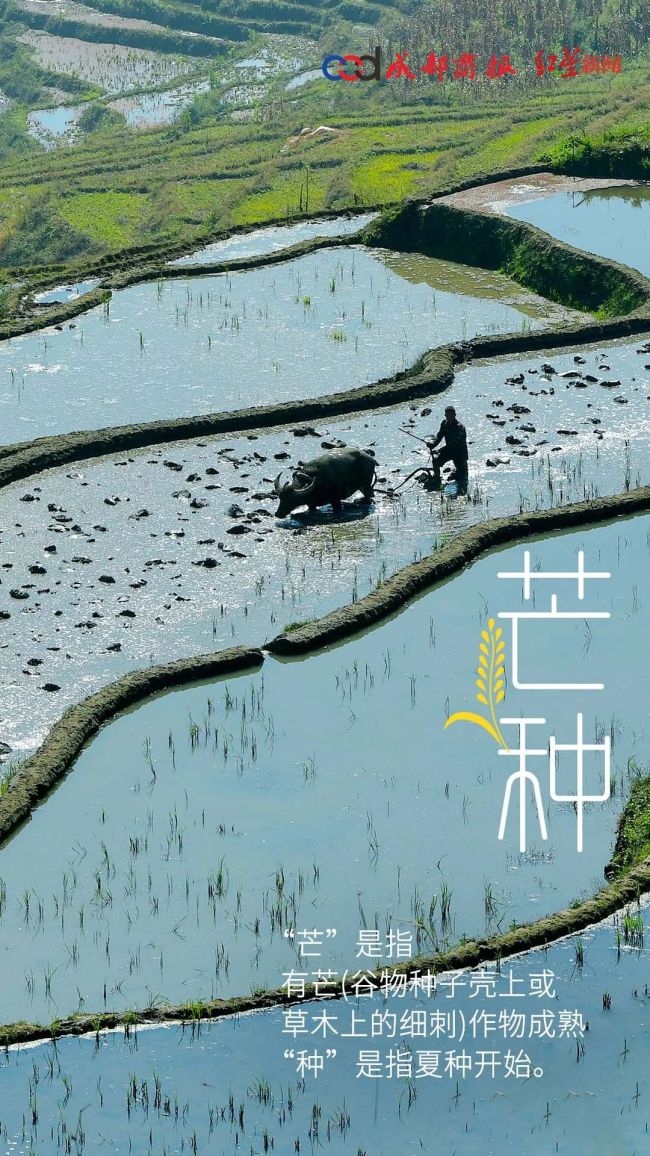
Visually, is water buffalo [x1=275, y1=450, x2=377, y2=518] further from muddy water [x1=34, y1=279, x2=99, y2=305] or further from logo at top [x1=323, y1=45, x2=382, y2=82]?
logo at top [x1=323, y1=45, x2=382, y2=82]

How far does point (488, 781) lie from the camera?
9.65 metres

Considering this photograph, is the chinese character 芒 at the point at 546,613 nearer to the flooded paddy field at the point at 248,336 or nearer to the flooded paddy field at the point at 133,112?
the flooded paddy field at the point at 248,336

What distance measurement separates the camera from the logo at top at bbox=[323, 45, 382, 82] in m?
40.1

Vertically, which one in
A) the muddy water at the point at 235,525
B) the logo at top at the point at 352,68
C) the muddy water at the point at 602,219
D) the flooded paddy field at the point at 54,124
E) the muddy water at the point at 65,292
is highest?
the logo at top at the point at 352,68

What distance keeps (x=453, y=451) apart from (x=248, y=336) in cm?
568

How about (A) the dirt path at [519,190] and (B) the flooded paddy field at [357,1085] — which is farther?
(A) the dirt path at [519,190]

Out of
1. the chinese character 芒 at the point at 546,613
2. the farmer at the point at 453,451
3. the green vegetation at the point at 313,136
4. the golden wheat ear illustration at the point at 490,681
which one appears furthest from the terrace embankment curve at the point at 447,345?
the golden wheat ear illustration at the point at 490,681

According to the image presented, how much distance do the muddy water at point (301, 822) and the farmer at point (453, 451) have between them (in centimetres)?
271

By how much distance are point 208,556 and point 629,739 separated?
13.7 feet

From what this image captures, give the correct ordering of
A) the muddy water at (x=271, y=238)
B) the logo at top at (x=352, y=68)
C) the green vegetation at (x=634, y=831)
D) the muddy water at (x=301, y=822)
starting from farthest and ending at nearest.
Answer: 1. the logo at top at (x=352, y=68)
2. the muddy water at (x=271, y=238)
3. the green vegetation at (x=634, y=831)
4. the muddy water at (x=301, y=822)

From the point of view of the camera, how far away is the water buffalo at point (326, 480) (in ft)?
45.2

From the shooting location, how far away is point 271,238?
81.0 ft

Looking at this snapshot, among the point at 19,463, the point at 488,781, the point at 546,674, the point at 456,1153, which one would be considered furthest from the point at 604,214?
the point at 456,1153

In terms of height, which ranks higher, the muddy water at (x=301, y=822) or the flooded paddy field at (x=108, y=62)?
the flooded paddy field at (x=108, y=62)
